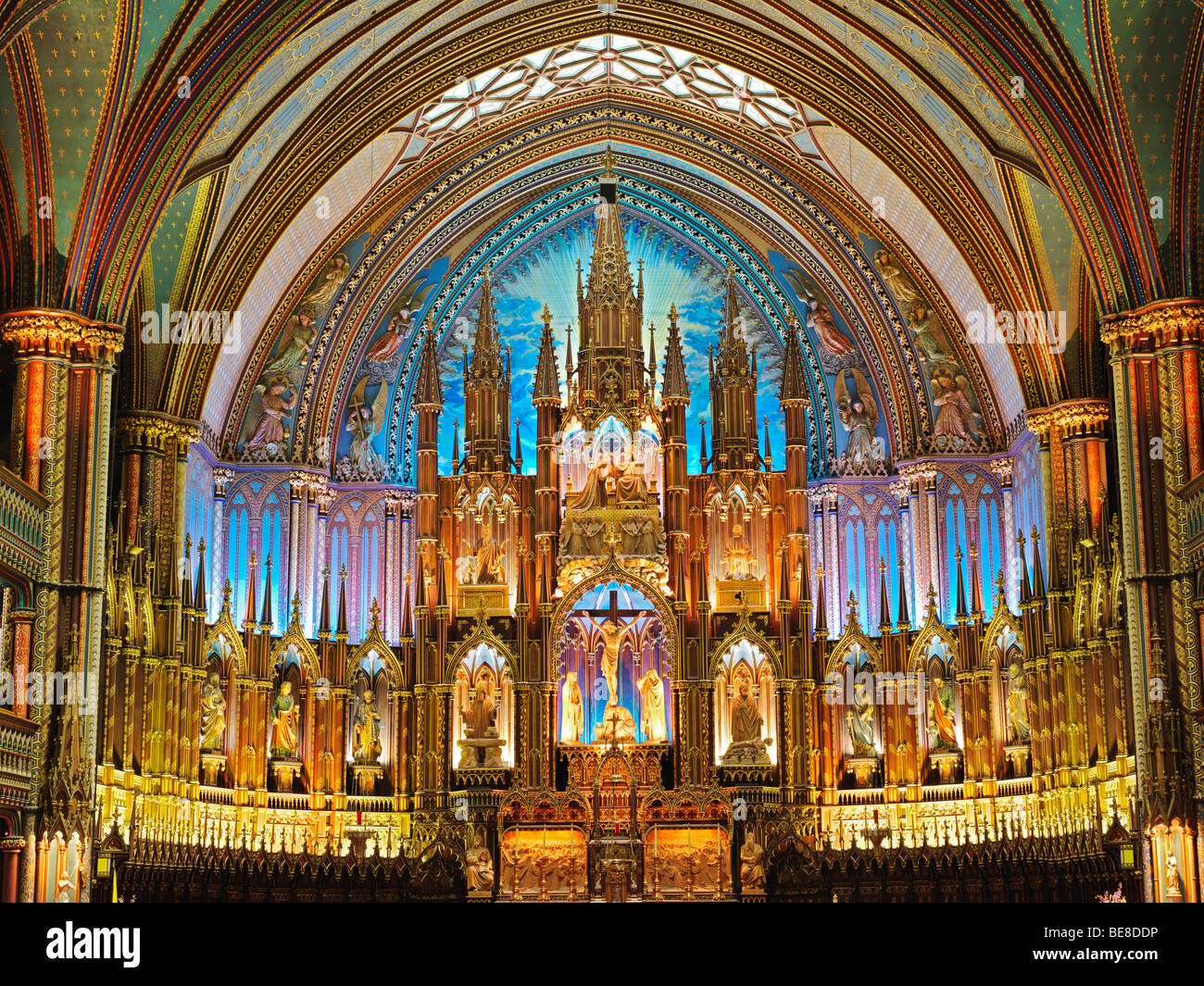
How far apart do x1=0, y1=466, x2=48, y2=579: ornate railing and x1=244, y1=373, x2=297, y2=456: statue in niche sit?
10.2 m

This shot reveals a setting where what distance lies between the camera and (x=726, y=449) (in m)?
35.6

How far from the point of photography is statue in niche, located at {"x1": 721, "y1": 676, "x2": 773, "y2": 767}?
111 feet

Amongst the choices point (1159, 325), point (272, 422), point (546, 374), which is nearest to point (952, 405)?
point (546, 374)

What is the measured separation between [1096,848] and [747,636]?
920 centimetres

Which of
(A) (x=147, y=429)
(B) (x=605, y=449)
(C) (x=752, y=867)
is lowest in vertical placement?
(C) (x=752, y=867)

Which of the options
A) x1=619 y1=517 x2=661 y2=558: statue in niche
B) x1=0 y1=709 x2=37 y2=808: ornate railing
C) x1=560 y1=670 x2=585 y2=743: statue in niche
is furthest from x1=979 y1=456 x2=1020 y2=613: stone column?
x1=0 y1=709 x2=37 y2=808: ornate railing

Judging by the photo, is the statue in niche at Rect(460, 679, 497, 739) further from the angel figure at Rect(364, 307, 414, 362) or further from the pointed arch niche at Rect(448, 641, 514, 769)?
the angel figure at Rect(364, 307, 414, 362)

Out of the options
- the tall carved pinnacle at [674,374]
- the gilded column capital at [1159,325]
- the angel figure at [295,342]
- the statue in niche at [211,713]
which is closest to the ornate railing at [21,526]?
the statue in niche at [211,713]

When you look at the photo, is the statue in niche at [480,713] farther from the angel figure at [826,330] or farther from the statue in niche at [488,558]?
the angel figure at [826,330]

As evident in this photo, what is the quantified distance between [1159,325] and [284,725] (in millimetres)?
18729

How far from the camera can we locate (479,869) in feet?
107

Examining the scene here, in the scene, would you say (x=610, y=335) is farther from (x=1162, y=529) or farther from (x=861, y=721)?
(x=1162, y=529)

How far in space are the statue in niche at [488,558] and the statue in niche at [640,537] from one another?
2.71 metres

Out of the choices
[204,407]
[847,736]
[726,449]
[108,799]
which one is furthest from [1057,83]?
[108,799]
